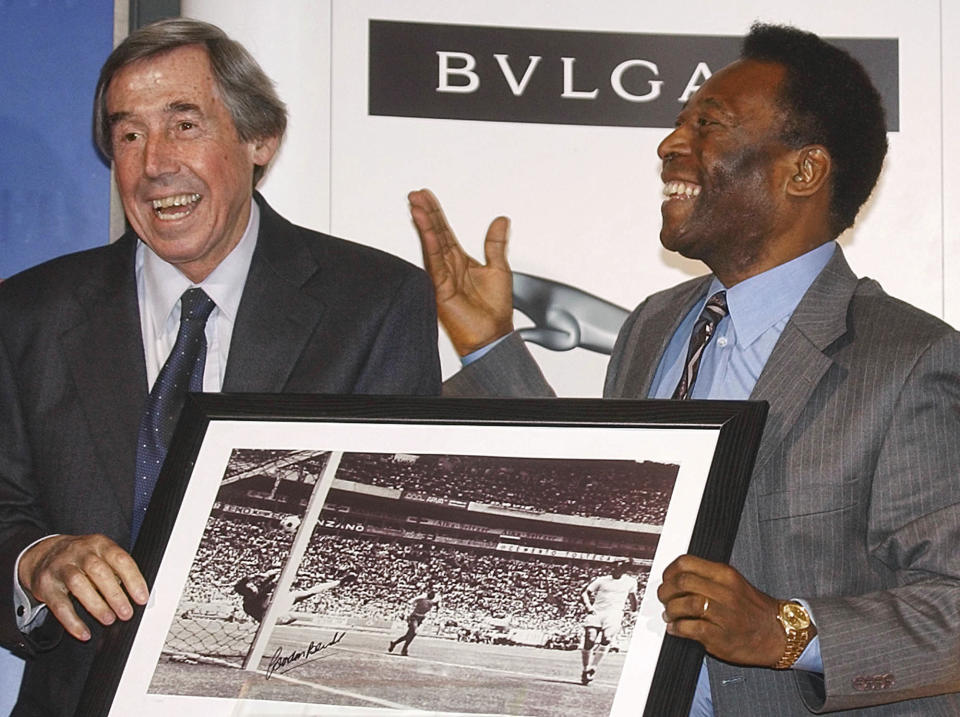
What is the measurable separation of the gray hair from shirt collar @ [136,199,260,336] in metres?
0.21

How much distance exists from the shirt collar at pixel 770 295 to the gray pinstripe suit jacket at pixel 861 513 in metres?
0.12

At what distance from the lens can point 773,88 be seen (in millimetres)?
2381

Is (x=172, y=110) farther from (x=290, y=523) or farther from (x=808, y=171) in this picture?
(x=808, y=171)

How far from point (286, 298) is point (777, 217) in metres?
0.91

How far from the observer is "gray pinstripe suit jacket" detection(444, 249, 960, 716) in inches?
74.8

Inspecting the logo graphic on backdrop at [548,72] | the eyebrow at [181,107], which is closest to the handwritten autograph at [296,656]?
the eyebrow at [181,107]

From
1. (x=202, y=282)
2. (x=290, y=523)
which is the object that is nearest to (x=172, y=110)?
(x=202, y=282)

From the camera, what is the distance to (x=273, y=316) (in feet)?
7.51

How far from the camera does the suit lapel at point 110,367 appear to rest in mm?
2184

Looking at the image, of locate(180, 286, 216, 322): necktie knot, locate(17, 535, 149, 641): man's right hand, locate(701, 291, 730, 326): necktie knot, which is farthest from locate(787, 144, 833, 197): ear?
locate(17, 535, 149, 641): man's right hand

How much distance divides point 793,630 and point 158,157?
53.1 inches

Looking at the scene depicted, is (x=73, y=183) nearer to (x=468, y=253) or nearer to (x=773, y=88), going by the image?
(x=468, y=253)

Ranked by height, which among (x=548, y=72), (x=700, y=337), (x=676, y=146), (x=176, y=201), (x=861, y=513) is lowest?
(x=861, y=513)

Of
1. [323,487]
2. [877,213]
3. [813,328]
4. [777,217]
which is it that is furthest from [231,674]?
[877,213]
